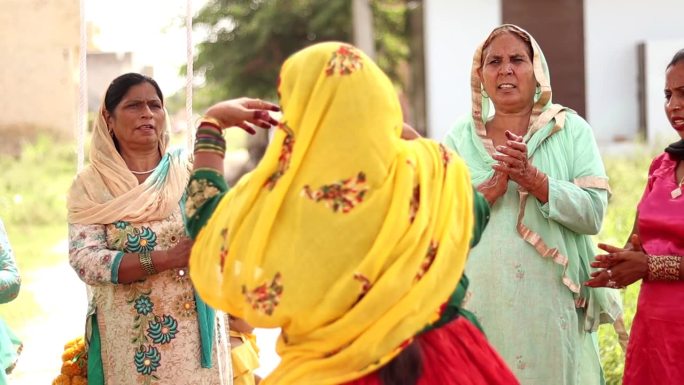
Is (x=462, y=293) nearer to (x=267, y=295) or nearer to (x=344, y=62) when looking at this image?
(x=267, y=295)

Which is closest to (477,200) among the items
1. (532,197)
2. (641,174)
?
(532,197)

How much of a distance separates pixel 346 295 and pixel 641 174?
10.8 metres

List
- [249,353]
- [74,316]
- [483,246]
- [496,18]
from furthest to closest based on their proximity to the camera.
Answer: [496,18], [74,316], [249,353], [483,246]

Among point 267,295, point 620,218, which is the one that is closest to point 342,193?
point 267,295

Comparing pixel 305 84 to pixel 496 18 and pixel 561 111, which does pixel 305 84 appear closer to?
pixel 561 111

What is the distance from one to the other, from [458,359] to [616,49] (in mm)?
13855

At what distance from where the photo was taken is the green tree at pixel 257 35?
2158 centimetres

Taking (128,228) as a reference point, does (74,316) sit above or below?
below

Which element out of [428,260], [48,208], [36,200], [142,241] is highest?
[428,260]

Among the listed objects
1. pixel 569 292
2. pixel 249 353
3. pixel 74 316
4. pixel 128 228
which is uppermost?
pixel 128 228

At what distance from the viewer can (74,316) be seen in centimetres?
1011

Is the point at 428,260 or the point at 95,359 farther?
the point at 95,359

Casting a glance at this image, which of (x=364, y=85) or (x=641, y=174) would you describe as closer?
(x=364, y=85)

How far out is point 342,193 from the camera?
9.00 ft
